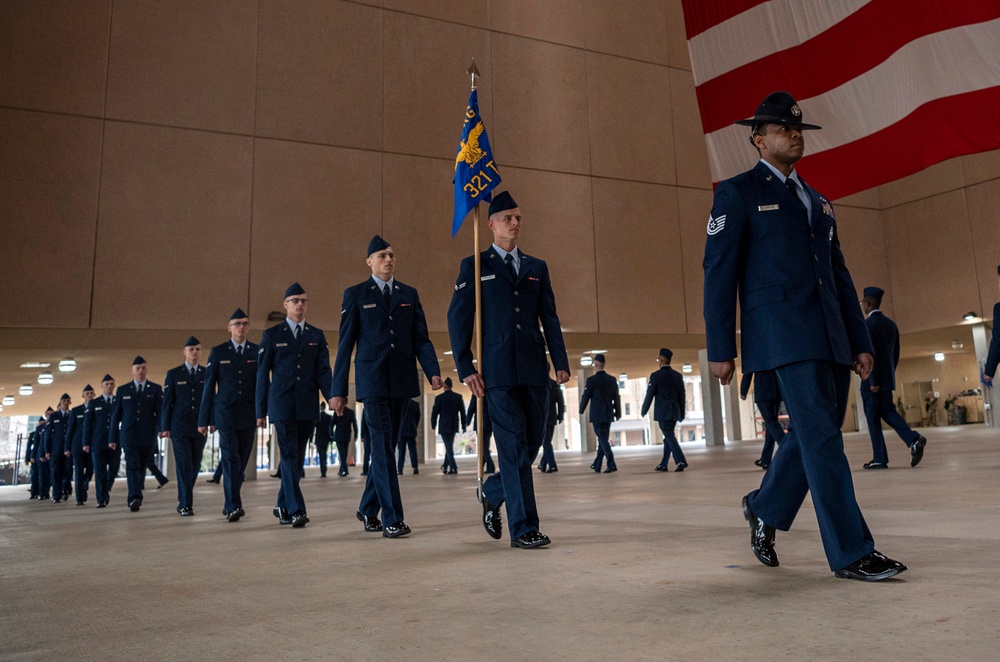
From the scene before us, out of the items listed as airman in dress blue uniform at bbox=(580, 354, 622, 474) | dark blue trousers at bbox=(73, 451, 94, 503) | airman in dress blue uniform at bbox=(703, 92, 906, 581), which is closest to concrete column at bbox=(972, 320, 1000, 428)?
airman in dress blue uniform at bbox=(580, 354, 622, 474)

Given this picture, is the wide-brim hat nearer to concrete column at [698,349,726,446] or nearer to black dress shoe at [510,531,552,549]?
black dress shoe at [510,531,552,549]

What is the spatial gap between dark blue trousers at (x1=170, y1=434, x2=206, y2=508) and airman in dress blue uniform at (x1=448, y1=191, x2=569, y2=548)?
208 inches

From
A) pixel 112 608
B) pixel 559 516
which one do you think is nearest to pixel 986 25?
pixel 559 516

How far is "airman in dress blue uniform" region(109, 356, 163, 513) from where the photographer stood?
11.0m

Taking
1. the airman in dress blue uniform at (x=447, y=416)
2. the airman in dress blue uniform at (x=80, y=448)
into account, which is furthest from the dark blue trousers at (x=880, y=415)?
the airman in dress blue uniform at (x=80, y=448)

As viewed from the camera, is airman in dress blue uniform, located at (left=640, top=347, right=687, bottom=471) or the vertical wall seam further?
the vertical wall seam

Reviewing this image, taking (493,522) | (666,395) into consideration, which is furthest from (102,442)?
(493,522)

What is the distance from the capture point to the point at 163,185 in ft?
53.0

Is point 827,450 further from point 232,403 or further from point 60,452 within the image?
point 60,452

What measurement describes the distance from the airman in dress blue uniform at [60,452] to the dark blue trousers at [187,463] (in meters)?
6.85

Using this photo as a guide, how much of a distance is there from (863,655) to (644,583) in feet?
3.91

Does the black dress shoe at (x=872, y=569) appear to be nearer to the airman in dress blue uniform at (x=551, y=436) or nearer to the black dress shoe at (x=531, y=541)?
the black dress shoe at (x=531, y=541)

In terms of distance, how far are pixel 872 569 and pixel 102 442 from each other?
38.7 ft

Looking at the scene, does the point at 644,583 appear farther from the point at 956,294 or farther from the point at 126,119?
the point at 956,294
